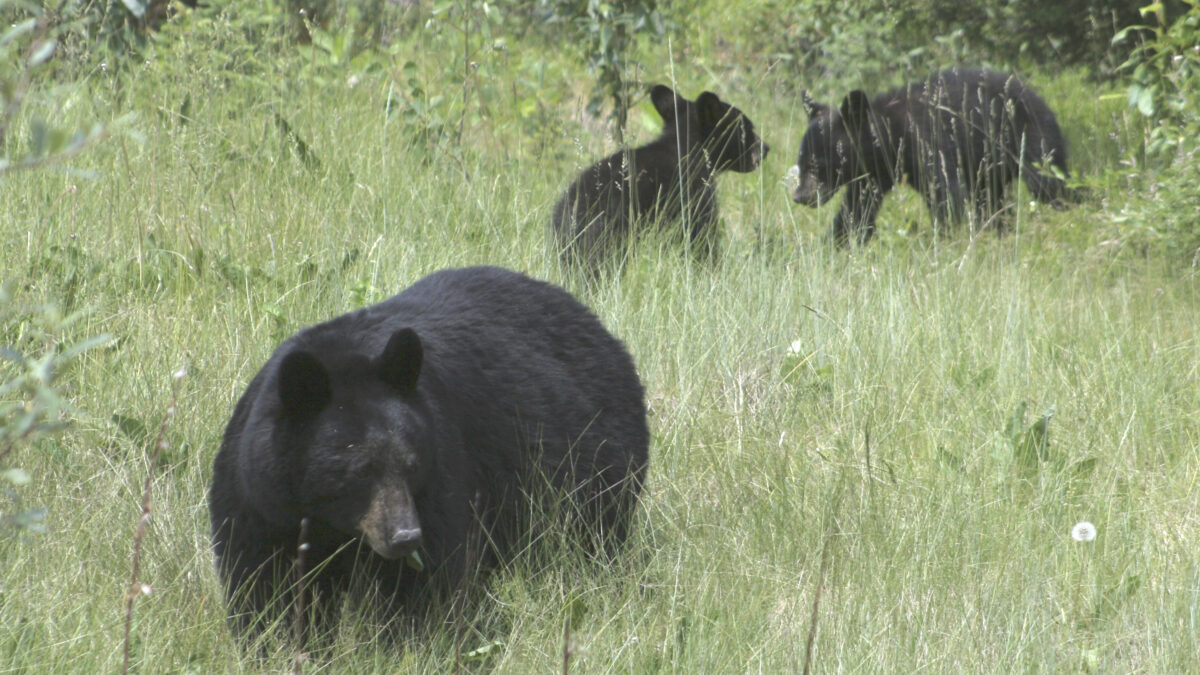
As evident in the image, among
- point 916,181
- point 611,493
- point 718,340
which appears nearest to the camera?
point 611,493

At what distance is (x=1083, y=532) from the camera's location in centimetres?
347

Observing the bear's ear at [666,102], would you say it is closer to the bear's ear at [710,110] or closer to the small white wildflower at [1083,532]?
the bear's ear at [710,110]

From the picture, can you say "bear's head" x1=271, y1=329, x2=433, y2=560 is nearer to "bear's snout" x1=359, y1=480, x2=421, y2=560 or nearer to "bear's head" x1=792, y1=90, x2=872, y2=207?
"bear's snout" x1=359, y1=480, x2=421, y2=560

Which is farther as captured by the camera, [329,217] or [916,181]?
[916,181]

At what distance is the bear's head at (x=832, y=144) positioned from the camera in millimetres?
8102

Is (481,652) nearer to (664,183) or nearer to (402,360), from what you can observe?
(402,360)

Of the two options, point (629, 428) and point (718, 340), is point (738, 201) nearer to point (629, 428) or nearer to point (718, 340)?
point (718, 340)

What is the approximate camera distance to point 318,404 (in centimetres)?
288

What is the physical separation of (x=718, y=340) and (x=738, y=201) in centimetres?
326

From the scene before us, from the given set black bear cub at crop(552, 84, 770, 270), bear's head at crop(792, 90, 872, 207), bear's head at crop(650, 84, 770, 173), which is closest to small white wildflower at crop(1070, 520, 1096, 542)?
black bear cub at crop(552, 84, 770, 270)

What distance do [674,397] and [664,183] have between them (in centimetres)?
222

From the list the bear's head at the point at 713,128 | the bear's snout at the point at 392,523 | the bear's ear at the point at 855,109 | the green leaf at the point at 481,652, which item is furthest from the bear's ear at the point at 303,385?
the bear's ear at the point at 855,109

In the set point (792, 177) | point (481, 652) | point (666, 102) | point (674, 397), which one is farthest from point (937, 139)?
point (481, 652)

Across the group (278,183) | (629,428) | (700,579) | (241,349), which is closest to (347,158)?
(278,183)
